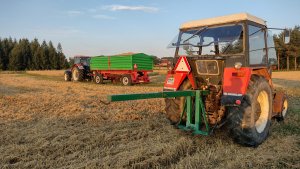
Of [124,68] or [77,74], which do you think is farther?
[77,74]

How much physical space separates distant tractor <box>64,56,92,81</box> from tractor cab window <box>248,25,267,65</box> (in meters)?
18.6

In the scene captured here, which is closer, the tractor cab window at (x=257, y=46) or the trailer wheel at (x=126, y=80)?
the tractor cab window at (x=257, y=46)

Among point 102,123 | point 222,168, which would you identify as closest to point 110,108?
point 102,123

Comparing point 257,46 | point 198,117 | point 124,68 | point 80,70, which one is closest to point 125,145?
point 198,117

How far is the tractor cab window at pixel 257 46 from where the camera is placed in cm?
553

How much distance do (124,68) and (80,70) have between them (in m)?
5.07

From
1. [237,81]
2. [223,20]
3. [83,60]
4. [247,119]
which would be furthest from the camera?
[83,60]

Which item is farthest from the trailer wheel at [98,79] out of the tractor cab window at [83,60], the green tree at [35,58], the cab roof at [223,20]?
the green tree at [35,58]

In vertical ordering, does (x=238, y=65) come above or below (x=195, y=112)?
above

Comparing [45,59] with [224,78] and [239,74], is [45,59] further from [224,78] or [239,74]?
[239,74]

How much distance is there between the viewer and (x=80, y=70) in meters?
23.6

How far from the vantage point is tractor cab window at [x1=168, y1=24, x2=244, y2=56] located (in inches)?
213

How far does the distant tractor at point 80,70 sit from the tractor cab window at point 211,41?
708 inches

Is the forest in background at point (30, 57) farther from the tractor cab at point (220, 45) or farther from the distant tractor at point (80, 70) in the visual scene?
the tractor cab at point (220, 45)
